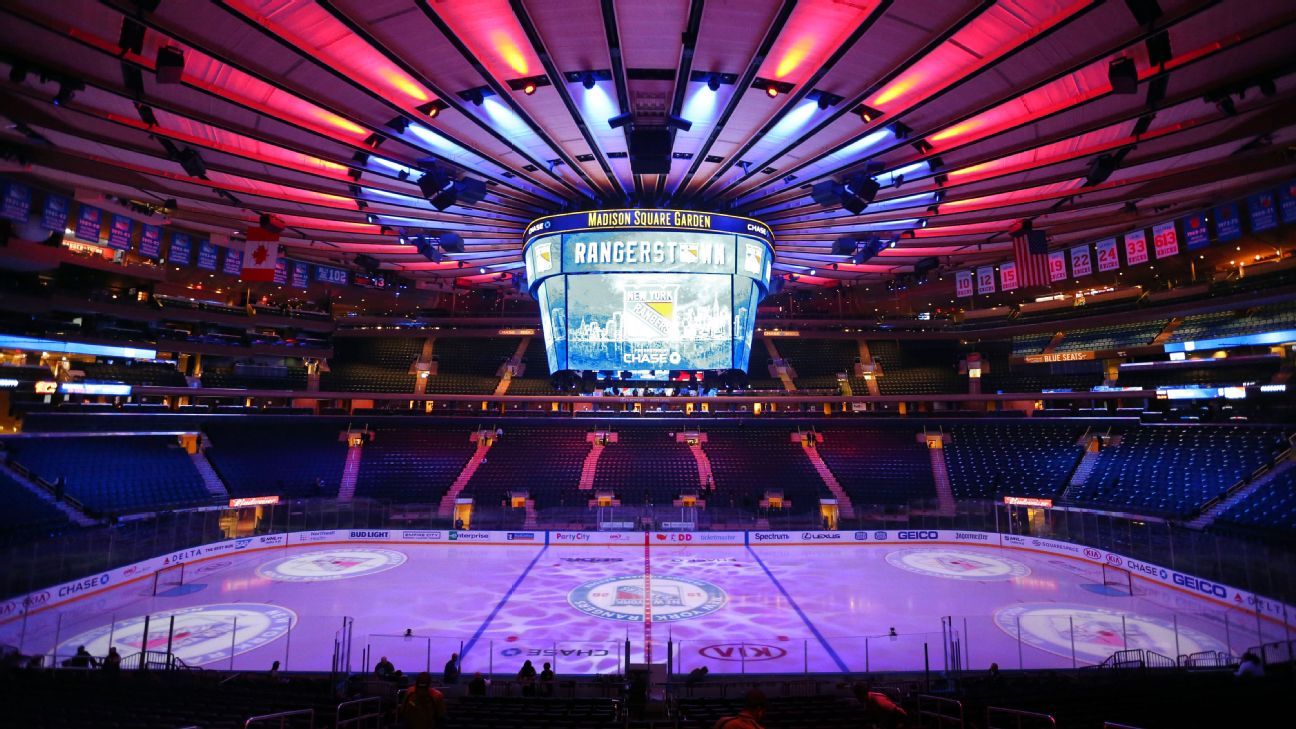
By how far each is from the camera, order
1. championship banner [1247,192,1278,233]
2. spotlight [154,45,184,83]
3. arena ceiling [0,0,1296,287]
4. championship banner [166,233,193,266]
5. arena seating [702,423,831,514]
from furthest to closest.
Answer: arena seating [702,423,831,514] < championship banner [166,233,193,266] < championship banner [1247,192,1278,233] < spotlight [154,45,184,83] < arena ceiling [0,0,1296,287]

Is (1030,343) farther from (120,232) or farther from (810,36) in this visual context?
(120,232)

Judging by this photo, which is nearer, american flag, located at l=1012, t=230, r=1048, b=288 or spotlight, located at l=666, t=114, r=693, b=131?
spotlight, located at l=666, t=114, r=693, b=131

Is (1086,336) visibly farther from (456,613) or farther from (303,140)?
(303,140)

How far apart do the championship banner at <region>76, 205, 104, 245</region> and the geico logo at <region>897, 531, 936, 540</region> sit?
35.6m

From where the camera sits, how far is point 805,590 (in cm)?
2238

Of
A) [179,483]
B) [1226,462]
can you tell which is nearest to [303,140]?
[179,483]

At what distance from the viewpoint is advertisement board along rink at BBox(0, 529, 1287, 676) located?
50.4 feet

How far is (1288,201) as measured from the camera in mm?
17922

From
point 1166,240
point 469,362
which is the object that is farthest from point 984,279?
point 469,362

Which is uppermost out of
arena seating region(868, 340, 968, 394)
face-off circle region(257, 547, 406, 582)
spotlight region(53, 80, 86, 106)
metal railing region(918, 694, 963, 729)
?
spotlight region(53, 80, 86, 106)

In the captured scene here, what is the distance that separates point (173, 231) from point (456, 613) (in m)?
19.3

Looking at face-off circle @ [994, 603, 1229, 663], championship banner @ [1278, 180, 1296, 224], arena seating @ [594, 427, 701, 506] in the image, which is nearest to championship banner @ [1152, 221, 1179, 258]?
championship banner @ [1278, 180, 1296, 224]

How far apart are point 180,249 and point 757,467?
3154cm

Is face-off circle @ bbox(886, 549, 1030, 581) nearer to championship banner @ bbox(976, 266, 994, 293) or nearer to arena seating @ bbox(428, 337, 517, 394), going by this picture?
championship banner @ bbox(976, 266, 994, 293)
